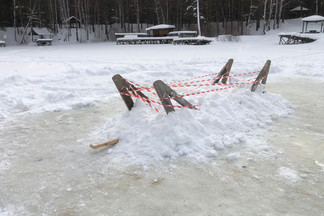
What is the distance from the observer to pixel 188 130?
13.1ft

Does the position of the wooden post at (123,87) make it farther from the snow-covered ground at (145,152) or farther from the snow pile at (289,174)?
the snow pile at (289,174)

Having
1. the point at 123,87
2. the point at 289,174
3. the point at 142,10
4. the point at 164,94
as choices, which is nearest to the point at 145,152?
the point at 164,94

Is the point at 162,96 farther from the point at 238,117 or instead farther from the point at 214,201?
the point at 214,201

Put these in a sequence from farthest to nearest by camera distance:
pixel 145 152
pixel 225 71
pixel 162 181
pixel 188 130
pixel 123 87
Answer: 1. pixel 225 71
2. pixel 123 87
3. pixel 188 130
4. pixel 145 152
5. pixel 162 181

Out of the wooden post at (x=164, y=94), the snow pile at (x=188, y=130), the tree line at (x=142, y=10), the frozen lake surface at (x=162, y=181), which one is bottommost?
the frozen lake surface at (x=162, y=181)

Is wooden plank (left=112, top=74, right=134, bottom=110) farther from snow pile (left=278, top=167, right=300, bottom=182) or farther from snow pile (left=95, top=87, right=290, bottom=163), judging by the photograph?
snow pile (left=278, top=167, right=300, bottom=182)

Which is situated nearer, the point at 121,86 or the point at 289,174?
the point at 289,174

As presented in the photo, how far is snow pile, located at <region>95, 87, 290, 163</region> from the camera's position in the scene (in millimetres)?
3669

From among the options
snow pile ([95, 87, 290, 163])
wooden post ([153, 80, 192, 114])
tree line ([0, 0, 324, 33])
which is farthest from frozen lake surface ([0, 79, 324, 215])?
tree line ([0, 0, 324, 33])

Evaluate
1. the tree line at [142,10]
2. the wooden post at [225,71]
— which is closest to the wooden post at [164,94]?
the wooden post at [225,71]

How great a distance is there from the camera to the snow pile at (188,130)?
12.0 feet

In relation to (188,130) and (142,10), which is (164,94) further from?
(142,10)

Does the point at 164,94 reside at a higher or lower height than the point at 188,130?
higher

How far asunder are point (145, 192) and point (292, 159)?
207 centimetres
